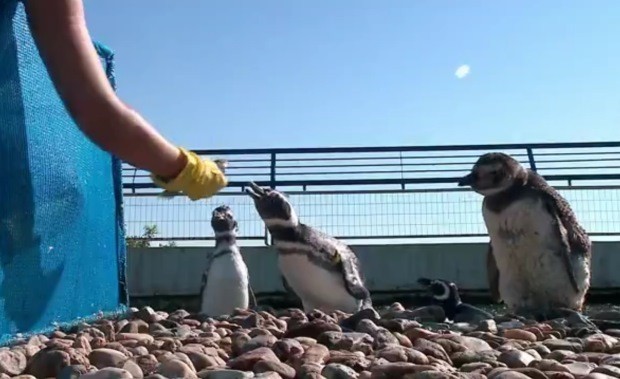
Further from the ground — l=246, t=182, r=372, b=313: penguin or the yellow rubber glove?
the yellow rubber glove

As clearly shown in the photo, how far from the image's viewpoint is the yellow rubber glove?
1729mm

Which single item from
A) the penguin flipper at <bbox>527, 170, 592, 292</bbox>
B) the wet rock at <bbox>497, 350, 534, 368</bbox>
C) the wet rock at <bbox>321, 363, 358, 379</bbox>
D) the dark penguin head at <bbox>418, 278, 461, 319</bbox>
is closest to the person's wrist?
the wet rock at <bbox>321, 363, 358, 379</bbox>

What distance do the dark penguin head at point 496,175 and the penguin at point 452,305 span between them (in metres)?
0.61

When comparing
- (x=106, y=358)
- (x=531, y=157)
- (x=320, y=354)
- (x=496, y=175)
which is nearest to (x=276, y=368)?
(x=320, y=354)

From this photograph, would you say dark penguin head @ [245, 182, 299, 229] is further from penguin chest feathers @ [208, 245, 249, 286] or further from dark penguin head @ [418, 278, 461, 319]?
dark penguin head @ [418, 278, 461, 319]

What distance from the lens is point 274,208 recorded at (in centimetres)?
519

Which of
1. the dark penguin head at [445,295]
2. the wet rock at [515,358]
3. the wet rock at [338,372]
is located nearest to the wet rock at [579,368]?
the wet rock at [515,358]

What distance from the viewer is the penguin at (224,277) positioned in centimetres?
502

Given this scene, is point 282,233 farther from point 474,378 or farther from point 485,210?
point 474,378

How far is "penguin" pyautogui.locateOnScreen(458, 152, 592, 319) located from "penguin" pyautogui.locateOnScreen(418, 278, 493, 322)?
262 mm

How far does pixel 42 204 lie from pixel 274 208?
1.95 m

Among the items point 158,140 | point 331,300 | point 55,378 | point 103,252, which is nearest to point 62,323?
point 103,252

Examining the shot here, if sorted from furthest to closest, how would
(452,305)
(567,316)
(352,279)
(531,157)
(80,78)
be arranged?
(531,157) → (352,279) → (452,305) → (567,316) → (80,78)

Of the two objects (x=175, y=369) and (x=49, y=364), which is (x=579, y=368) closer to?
(x=175, y=369)
